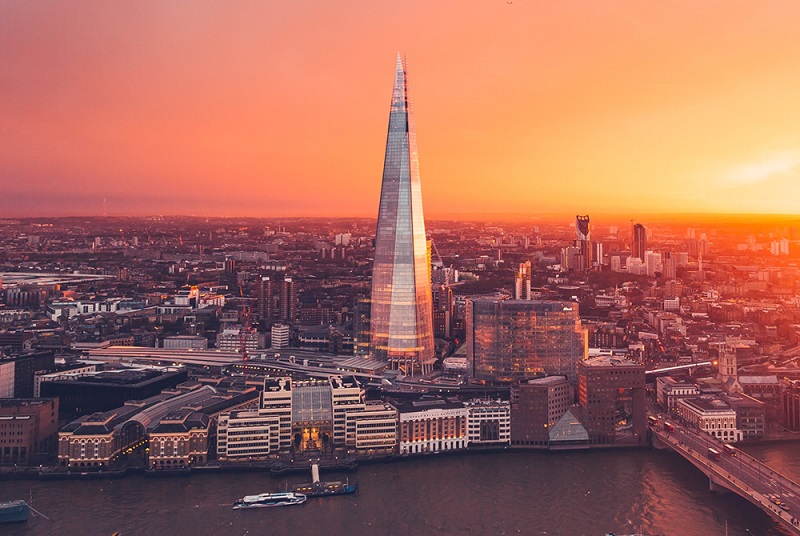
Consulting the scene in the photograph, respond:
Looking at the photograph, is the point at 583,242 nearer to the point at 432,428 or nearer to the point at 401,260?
the point at 401,260

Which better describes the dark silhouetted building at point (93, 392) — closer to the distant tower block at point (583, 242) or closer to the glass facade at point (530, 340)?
the glass facade at point (530, 340)

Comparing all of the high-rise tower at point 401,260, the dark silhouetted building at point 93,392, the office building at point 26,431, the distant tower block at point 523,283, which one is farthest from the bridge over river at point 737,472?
the distant tower block at point 523,283

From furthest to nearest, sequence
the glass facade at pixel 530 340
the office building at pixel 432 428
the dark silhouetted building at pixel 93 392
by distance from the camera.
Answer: the glass facade at pixel 530 340
the dark silhouetted building at pixel 93 392
the office building at pixel 432 428

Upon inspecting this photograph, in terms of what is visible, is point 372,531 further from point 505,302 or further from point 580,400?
point 505,302

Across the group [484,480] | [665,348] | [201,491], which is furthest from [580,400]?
[665,348]

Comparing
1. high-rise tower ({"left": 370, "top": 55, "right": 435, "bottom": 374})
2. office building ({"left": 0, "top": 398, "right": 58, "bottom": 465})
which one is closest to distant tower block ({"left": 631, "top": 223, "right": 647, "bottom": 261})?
high-rise tower ({"left": 370, "top": 55, "right": 435, "bottom": 374})

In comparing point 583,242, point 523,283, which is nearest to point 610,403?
point 523,283

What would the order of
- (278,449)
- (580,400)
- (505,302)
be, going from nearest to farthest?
(278,449)
(580,400)
(505,302)
